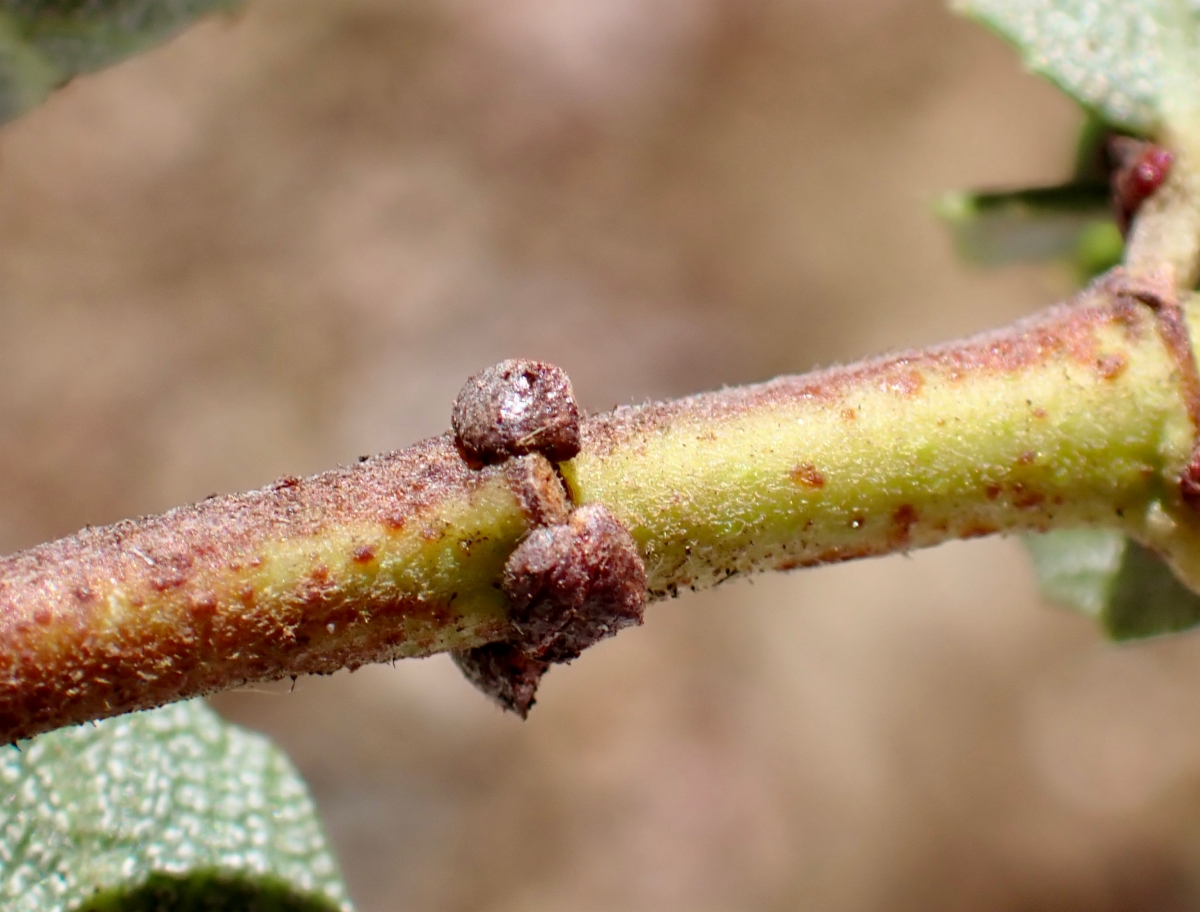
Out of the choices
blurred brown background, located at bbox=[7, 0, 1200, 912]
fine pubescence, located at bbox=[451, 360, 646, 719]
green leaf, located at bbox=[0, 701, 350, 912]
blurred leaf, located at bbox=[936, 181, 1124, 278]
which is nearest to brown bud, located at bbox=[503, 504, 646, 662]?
fine pubescence, located at bbox=[451, 360, 646, 719]

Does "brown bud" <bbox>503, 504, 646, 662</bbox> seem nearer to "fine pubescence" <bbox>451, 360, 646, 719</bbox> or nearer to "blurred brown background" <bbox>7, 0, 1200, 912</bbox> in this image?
"fine pubescence" <bbox>451, 360, 646, 719</bbox>

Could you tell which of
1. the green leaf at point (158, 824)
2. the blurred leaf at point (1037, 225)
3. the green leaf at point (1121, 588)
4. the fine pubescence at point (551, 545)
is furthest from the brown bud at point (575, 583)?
the blurred leaf at point (1037, 225)

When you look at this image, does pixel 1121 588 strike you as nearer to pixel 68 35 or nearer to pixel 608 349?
pixel 68 35

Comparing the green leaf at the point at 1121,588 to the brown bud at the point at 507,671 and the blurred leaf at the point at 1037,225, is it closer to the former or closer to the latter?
the blurred leaf at the point at 1037,225

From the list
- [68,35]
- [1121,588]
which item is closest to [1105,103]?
[1121,588]

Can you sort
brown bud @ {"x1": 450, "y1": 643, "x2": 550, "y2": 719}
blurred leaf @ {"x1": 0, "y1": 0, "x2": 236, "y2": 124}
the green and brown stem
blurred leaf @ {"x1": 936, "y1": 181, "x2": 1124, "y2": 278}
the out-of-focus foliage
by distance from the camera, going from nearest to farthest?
the green and brown stem, brown bud @ {"x1": 450, "y1": 643, "x2": 550, "y2": 719}, blurred leaf @ {"x1": 0, "y1": 0, "x2": 236, "y2": 124}, the out-of-focus foliage, blurred leaf @ {"x1": 936, "y1": 181, "x2": 1124, "y2": 278}

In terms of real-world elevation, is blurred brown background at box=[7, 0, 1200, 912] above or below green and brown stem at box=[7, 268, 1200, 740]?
above

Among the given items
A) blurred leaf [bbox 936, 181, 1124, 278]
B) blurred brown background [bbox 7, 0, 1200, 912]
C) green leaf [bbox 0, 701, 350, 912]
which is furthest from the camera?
blurred brown background [bbox 7, 0, 1200, 912]

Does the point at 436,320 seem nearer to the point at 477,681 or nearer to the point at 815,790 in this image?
the point at 815,790
